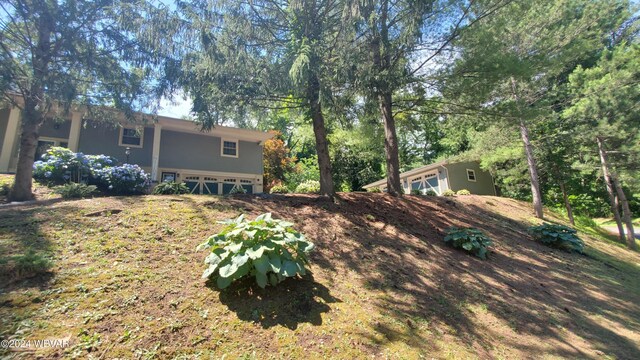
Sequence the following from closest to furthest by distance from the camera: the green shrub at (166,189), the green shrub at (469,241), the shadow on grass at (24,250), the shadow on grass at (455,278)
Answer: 1. the shadow on grass at (24,250)
2. the shadow on grass at (455,278)
3. the green shrub at (469,241)
4. the green shrub at (166,189)

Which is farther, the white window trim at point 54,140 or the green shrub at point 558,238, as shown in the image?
the white window trim at point 54,140

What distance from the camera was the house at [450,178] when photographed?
66.8 ft

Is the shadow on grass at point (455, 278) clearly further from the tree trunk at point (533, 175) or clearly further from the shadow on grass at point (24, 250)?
the tree trunk at point (533, 175)

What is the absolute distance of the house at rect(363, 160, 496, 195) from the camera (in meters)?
20.4

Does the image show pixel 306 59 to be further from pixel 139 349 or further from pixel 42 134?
pixel 42 134

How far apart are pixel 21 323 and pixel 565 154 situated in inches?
797

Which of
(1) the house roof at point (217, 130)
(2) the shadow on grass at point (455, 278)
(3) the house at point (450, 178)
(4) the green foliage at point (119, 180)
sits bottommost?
(2) the shadow on grass at point (455, 278)

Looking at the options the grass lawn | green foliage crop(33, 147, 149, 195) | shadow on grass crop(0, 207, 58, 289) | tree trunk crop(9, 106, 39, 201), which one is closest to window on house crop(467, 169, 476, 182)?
the grass lawn

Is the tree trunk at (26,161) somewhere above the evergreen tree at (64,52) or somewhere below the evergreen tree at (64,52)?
below

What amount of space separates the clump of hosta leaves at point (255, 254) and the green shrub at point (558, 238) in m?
8.75

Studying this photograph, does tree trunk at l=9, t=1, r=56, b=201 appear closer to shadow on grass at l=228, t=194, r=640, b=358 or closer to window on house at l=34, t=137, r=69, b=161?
shadow on grass at l=228, t=194, r=640, b=358

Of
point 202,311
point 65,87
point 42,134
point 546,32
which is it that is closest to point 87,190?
point 65,87

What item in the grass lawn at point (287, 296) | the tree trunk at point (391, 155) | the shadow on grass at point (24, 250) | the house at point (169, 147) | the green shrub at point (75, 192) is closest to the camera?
the grass lawn at point (287, 296)

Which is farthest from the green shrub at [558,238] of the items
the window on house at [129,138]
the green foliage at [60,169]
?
the window on house at [129,138]
